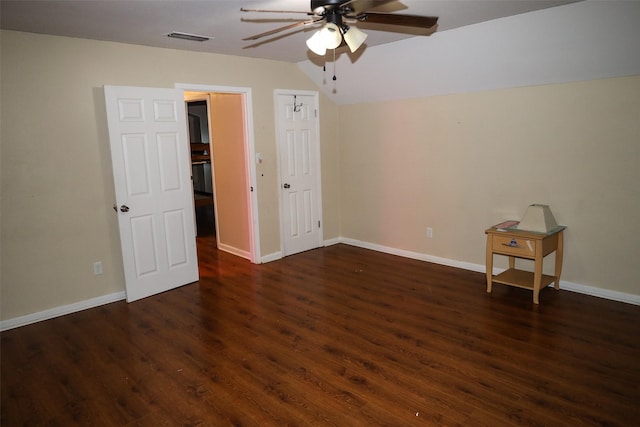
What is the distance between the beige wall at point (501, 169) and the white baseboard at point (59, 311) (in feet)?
10.3

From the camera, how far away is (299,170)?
17.7 ft

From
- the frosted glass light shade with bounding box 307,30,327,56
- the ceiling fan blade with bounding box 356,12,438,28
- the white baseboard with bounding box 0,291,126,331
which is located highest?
the ceiling fan blade with bounding box 356,12,438,28

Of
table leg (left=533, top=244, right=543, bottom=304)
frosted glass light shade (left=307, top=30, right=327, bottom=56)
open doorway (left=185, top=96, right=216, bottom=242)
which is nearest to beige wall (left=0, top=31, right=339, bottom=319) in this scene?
frosted glass light shade (left=307, top=30, right=327, bottom=56)

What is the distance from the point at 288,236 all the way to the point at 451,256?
2.02 meters

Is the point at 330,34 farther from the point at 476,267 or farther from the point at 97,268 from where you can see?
the point at 476,267

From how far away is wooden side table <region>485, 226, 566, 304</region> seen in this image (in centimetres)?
359

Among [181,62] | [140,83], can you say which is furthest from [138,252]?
[181,62]

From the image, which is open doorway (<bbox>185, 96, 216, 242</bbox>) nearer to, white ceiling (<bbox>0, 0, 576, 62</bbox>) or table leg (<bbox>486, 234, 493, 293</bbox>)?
white ceiling (<bbox>0, 0, 576, 62</bbox>)

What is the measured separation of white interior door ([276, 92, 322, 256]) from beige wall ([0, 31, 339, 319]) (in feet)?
4.41

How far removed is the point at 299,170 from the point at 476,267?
2.45 m

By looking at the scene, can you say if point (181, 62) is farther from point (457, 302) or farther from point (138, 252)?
point (457, 302)

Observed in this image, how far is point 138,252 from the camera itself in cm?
400

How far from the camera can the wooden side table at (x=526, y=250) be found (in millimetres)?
3594

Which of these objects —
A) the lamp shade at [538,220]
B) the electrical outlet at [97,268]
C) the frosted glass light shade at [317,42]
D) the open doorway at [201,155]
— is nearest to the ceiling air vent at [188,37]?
the frosted glass light shade at [317,42]
